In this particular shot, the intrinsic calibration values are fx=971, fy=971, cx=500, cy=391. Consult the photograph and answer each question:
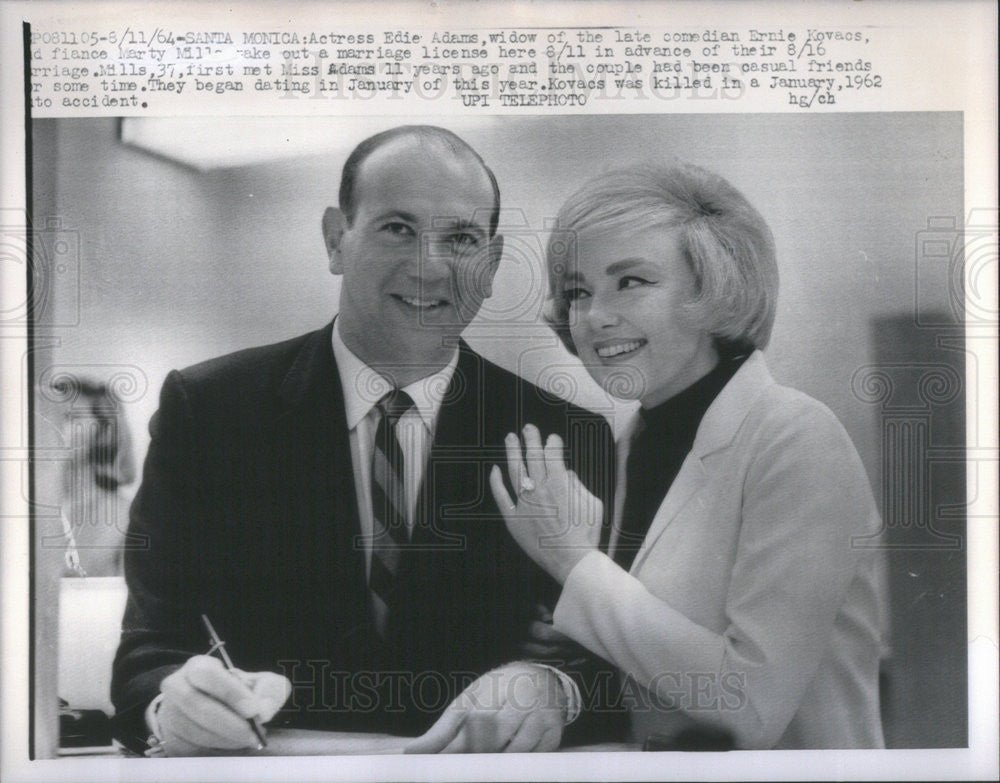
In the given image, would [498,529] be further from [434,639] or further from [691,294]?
[691,294]

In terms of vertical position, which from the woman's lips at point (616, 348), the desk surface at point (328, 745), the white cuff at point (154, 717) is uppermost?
the woman's lips at point (616, 348)

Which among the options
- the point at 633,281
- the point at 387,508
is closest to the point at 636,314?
the point at 633,281

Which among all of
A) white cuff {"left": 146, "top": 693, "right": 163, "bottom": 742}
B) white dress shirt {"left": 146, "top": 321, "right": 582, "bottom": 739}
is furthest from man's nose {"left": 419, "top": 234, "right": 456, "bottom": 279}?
white cuff {"left": 146, "top": 693, "right": 163, "bottom": 742}

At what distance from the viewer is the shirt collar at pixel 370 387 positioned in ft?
8.52

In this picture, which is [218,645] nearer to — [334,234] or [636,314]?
[334,234]

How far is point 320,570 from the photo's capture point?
255 centimetres

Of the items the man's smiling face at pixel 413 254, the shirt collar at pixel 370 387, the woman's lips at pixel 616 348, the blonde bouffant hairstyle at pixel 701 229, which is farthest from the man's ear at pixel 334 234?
the woman's lips at pixel 616 348

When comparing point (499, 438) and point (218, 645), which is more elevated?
point (499, 438)

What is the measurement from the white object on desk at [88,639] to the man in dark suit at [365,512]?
5cm

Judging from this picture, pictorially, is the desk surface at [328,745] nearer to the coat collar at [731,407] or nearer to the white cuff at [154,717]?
the white cuff at [154,717]

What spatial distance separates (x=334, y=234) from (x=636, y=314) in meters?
0.83

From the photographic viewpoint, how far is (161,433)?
102 inches

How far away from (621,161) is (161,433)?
1.43 metres

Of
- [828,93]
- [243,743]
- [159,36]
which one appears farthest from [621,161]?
[243,743]
